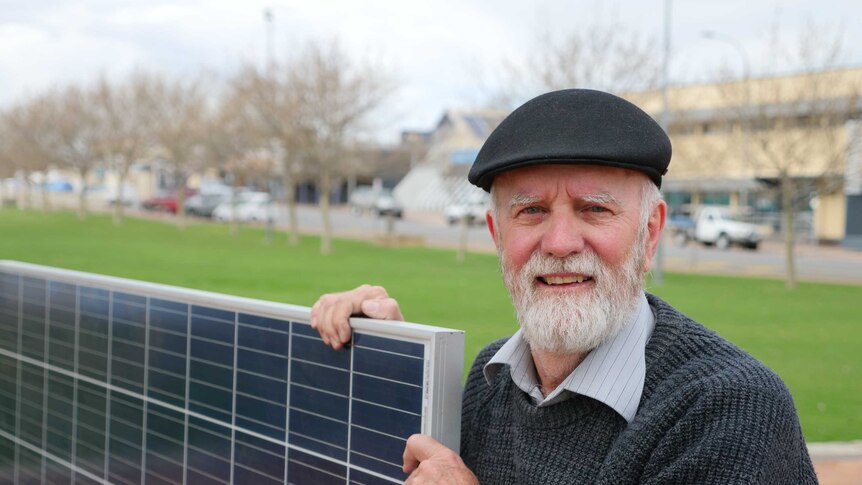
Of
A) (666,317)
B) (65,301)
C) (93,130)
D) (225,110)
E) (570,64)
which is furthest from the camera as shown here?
(93,130)

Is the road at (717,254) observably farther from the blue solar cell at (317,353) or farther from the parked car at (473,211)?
the blue solar cell at (317,353)

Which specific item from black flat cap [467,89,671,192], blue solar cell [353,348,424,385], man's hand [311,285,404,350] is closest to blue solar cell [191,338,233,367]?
man's hand [311,285,404,350]

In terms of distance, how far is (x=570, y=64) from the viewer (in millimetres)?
27062

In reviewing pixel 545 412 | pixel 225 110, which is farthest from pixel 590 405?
pixel 225 110

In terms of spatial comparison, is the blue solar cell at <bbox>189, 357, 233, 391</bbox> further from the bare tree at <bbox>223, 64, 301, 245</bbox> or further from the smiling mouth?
the bare tree at <bbox>223, 64, 301, 245</bbox>

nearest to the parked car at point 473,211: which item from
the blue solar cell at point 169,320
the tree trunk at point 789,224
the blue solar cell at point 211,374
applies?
the tree trunk at point 789,224

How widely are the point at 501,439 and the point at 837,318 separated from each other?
1604cm

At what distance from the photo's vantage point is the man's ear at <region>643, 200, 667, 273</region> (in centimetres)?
218

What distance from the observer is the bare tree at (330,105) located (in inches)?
1374

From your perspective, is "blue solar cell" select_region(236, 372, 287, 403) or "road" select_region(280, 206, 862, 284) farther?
"road" select_region(280, 206, 862, 284)

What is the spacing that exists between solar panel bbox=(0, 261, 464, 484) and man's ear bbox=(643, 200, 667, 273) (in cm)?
46

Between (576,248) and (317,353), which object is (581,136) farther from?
(317,353)

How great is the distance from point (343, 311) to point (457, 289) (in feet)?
58.3

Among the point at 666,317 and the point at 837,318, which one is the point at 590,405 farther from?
the point at 837,318
